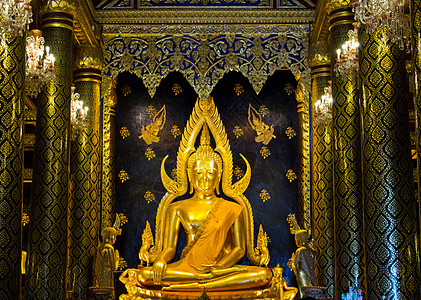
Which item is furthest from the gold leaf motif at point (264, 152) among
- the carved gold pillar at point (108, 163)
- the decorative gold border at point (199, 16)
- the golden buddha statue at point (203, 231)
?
the carved gold pillar at point (108, 163)

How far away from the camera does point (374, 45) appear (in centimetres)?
676

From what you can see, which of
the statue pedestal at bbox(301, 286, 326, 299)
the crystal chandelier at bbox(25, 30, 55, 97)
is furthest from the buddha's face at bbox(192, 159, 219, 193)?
the crystal chandelier at bbox(25, 30, 55, 97)

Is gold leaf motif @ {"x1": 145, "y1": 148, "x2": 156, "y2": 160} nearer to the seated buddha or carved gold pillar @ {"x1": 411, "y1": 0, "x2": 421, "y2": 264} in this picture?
the seated buddha

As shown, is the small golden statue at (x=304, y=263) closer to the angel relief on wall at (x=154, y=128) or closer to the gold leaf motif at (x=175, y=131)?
the gold leaf motif at (x=175, y=131)

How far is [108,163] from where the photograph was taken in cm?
1112

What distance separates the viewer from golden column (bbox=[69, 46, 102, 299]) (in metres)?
9.93

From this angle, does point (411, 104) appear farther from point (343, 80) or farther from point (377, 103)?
point (377, 103)

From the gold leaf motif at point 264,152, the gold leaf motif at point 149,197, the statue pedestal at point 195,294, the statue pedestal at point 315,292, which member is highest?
the gold leaf motif at point 264,152

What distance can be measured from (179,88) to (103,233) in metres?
3.18

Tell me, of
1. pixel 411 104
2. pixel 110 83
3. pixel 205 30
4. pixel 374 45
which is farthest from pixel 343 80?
pixel 411 104

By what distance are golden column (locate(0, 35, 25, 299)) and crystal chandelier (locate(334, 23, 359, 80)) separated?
143 inches

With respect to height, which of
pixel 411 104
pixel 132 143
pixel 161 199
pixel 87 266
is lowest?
pixel 87 266

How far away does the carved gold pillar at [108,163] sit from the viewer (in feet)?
36.0

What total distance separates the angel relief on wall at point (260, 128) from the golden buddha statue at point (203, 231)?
503 millimetres
